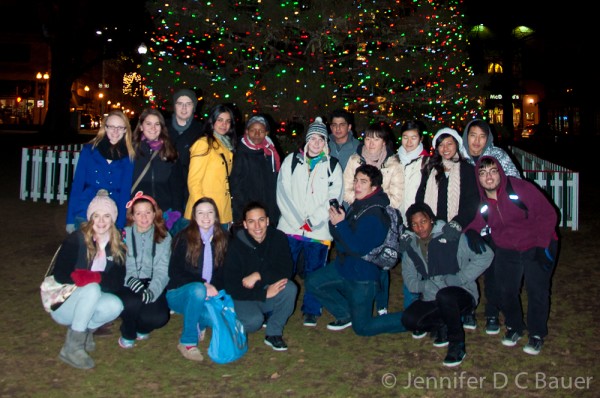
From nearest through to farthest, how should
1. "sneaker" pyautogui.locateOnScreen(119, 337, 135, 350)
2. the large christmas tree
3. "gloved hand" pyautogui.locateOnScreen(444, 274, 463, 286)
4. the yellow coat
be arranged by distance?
"sneaker" pyautogui.locateOnScreen(119, 337, 135, 350), "gloved hand" pyautogui.locateOnScreen(444, 274, 463, 286), the yellow coat, the large christmas tree

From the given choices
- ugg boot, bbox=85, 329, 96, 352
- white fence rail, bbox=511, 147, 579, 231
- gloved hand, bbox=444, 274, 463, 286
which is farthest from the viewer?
white fence rail, bbox=511, 147, 579, 231

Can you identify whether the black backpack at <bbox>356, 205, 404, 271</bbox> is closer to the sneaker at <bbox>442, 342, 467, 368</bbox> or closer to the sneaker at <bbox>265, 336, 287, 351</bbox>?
the sneaker at <bbox>442, 342, 467, 368</bbox>

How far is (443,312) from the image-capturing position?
16.8 feet

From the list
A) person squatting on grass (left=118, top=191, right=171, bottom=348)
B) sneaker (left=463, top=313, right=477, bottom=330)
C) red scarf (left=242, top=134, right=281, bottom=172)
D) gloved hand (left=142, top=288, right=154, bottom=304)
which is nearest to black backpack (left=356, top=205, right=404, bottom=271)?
sneaker (left=463, top=313, right=477, bottom=330)

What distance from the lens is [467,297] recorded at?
5.25 meters

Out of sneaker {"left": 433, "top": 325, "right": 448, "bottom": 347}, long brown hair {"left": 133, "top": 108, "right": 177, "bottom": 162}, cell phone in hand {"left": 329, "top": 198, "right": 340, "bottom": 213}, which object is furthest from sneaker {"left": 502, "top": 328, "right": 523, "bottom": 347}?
long brown hair {"left": 133, "top": 108, "right": 177, "bottom": 162}

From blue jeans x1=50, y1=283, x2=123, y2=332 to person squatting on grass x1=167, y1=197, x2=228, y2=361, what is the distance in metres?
0.52

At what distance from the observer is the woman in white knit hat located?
19.5 feet

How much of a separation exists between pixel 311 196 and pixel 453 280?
5.13 feet

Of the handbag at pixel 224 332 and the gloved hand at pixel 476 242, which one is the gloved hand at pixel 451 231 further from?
the handbag at pixel 224 332

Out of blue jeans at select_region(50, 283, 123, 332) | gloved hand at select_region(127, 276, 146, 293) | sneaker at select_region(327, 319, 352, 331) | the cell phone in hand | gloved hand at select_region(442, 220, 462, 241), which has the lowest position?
sneaker at select_region(327, 319, 352, 331)

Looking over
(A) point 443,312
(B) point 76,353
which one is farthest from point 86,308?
(A) point 443,312

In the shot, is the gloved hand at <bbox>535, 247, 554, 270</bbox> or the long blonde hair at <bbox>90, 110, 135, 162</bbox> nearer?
the gloved hand at <bbox>535, 247, 554, 270</bbox>

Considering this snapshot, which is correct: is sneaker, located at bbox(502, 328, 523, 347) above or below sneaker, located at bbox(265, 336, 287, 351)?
above
